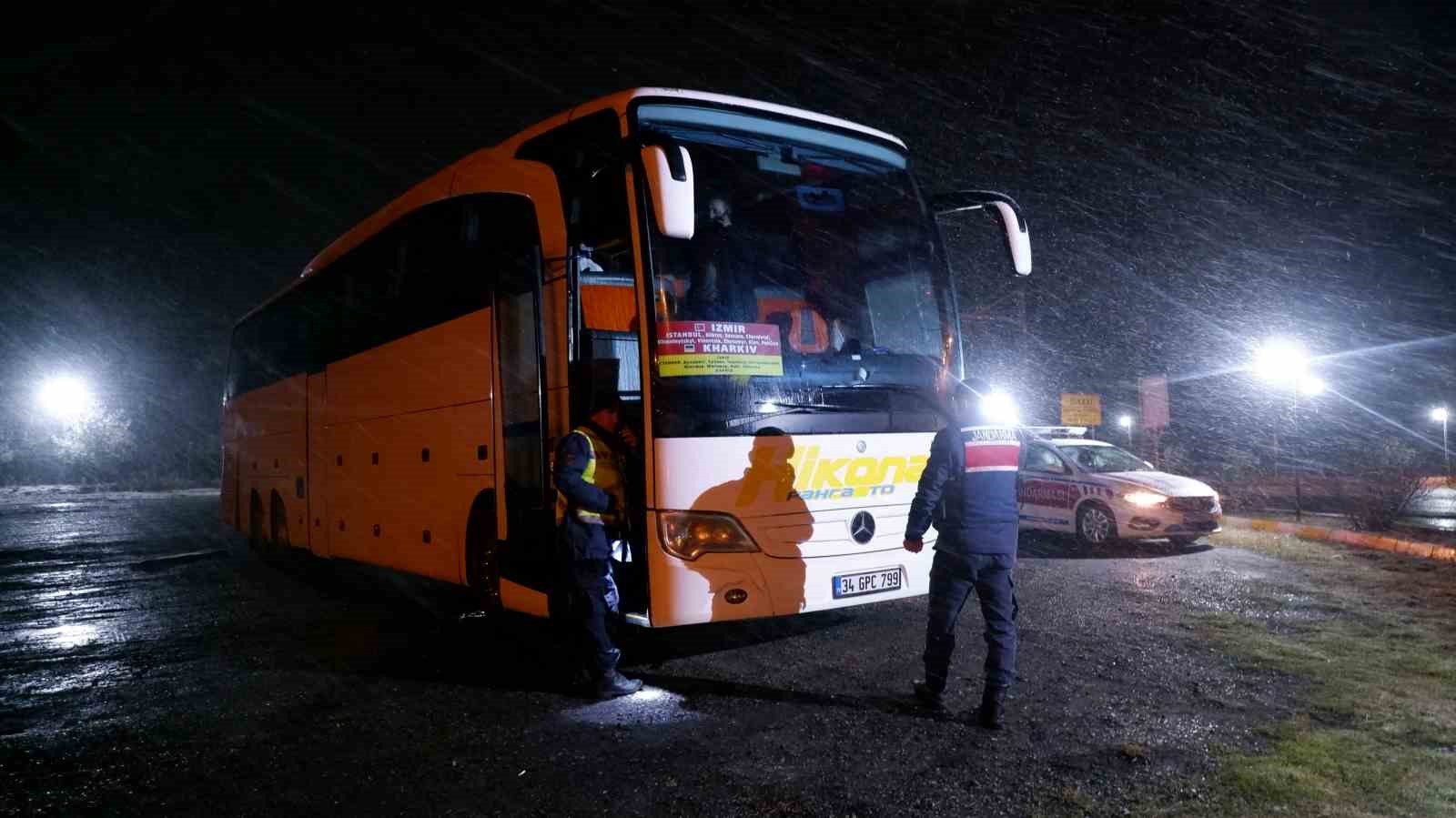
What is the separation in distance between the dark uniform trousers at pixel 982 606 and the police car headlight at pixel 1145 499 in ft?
25.5

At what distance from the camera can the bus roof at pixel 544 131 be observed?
19.9ft

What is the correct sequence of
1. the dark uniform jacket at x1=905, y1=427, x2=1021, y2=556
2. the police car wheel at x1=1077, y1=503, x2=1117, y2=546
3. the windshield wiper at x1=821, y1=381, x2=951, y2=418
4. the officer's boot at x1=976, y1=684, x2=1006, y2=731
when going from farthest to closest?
1. the police car wheel at x1=1077, y1=503, x2=1117, y2=546
2. the windshield wiper at x1=821, y1=381, x2=951, y2=418
3. the dark uniform jacket at x1=905, y1=427, x2=1021, y2=556
4. the officer's boot at x1=976, y1=684, x2=1006, y2=731

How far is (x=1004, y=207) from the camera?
7.28m

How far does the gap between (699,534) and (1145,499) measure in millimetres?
8442

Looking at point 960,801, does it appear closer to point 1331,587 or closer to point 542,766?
point 542,766

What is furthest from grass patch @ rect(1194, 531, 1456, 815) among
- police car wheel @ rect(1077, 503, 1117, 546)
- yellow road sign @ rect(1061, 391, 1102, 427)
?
yellow road sign @ rect(1061, 391, 1102, 427)

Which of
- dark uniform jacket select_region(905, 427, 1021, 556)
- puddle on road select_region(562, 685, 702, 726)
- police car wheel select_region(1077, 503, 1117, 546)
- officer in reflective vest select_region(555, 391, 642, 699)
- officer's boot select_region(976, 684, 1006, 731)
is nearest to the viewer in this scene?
officer's boot select_region(976, 684, 1006, 731)

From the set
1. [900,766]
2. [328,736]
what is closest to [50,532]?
Answer: [328,736]

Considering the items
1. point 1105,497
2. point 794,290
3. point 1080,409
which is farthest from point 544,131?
point 1080,409

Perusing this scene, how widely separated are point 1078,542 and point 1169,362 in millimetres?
31211

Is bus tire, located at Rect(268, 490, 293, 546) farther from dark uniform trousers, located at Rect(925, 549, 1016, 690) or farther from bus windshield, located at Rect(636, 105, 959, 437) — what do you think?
dark uniform trousers, located at Rect(925, 549, 1016, 690)

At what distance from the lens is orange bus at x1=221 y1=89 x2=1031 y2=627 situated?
566cm

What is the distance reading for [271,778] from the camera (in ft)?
14.3

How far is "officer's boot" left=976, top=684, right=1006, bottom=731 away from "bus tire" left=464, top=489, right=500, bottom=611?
146 inches
